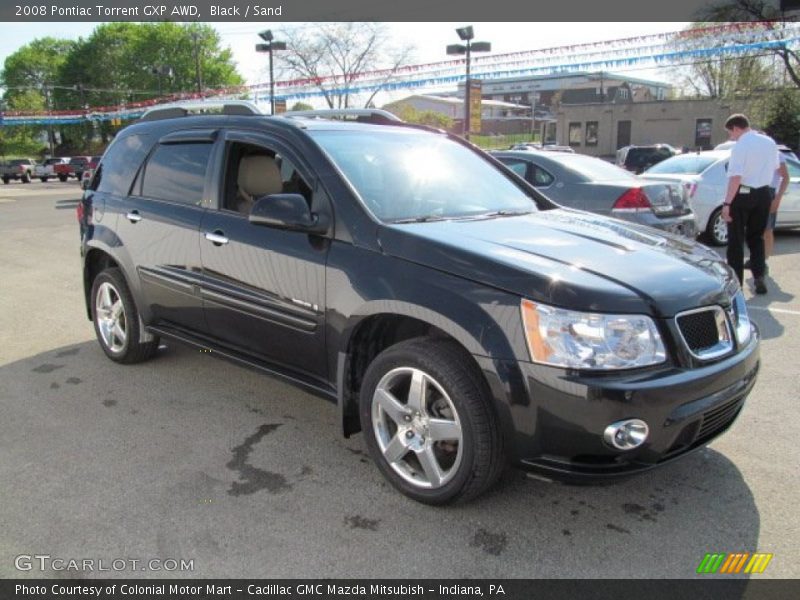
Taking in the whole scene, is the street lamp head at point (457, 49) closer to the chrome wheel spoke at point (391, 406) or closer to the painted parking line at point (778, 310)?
the painted parking line at point (778, 310)

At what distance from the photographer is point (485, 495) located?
3033 mm

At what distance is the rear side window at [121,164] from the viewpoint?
475 cm

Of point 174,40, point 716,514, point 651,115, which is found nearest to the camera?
point 716,514

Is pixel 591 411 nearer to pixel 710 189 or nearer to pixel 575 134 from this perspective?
pixel 710 189

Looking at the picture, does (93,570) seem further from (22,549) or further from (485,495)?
A: (485,495)

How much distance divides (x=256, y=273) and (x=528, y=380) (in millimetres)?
1752

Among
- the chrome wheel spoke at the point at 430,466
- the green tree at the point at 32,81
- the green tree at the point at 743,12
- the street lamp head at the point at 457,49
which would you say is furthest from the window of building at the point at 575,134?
the green tree at the point at 32,81

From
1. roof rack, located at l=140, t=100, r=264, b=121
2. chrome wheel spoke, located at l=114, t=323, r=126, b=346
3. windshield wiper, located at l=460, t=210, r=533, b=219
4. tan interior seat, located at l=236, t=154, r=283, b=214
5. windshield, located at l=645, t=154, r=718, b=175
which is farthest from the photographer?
windshield, located at l=645, t=154, r=718, b=175

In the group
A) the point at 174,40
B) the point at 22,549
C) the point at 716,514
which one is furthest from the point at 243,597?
the point at 174,40

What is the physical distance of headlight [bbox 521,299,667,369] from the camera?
2512 mm

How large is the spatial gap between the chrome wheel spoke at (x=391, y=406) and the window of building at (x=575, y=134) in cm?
5655

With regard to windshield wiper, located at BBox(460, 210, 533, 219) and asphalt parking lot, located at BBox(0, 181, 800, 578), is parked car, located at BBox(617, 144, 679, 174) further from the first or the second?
windshield wiper, located at BBox(460, 210, 533, 219)

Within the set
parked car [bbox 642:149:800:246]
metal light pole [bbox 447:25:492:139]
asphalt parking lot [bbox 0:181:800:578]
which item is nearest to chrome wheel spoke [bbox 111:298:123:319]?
asphalt parking lot [bbox 0:181:800:578]

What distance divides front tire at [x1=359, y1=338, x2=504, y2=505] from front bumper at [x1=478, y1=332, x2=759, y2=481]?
0.37 feet
